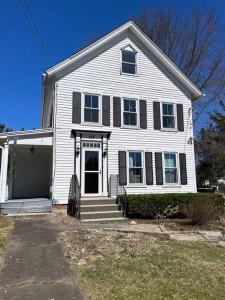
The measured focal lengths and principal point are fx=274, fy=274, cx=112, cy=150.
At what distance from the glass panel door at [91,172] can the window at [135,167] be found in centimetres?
165

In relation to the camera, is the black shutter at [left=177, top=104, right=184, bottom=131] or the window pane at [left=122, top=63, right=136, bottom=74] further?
the black shutter at [left=177, top=104, right=184, bottom=131]

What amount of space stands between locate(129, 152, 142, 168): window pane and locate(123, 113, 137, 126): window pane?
151cm

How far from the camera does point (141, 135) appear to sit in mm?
13555

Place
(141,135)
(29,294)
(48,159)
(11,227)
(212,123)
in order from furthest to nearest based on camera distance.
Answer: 1. (212,123)
2. (48,159)
3. (141,135)
4. (11,227)
5. (29,294)

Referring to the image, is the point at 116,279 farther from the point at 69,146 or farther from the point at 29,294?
the point at 69,146

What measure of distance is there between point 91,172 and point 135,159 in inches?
90.5

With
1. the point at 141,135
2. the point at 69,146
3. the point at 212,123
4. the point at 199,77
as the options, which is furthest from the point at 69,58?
the point at 212,123

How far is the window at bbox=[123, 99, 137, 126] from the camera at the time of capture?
13.6 meters

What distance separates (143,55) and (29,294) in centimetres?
1284

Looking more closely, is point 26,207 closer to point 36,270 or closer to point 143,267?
point 36,270

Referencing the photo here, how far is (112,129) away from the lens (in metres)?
13.1

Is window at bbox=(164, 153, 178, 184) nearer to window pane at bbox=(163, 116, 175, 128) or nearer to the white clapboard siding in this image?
the white clapboard siding

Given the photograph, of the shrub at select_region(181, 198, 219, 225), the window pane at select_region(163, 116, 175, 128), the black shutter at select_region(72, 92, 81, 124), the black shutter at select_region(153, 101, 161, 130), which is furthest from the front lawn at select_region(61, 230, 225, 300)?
the window pane at select_region(163, 116, 175, 128)

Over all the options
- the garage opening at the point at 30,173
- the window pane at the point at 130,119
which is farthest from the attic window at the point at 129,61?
the garage opening at the point at 30,173
